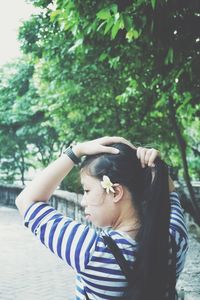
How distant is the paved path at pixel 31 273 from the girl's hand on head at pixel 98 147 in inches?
207

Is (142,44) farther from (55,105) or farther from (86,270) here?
(55,105)

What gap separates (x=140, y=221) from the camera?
177cm

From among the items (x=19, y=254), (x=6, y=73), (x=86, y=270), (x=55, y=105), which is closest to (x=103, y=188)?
(x=86, y=270)

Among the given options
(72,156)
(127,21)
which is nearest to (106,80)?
(127,21)

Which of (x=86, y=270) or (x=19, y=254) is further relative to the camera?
(x=19, y=254)

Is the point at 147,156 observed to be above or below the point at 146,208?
above

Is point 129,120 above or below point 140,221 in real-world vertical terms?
above

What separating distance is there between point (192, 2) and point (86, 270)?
344cm

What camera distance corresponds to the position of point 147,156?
1.78m

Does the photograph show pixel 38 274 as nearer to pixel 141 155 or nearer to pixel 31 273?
pixel 31 273

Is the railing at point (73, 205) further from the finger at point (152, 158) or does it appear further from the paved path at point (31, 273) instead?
the finger at point (152, 158)

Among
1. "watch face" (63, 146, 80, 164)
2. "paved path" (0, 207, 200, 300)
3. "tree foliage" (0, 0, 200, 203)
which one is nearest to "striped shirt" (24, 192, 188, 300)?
"watch face" (63, 146, 80, 164)

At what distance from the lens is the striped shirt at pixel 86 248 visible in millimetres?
1619

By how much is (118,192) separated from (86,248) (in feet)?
0.87
